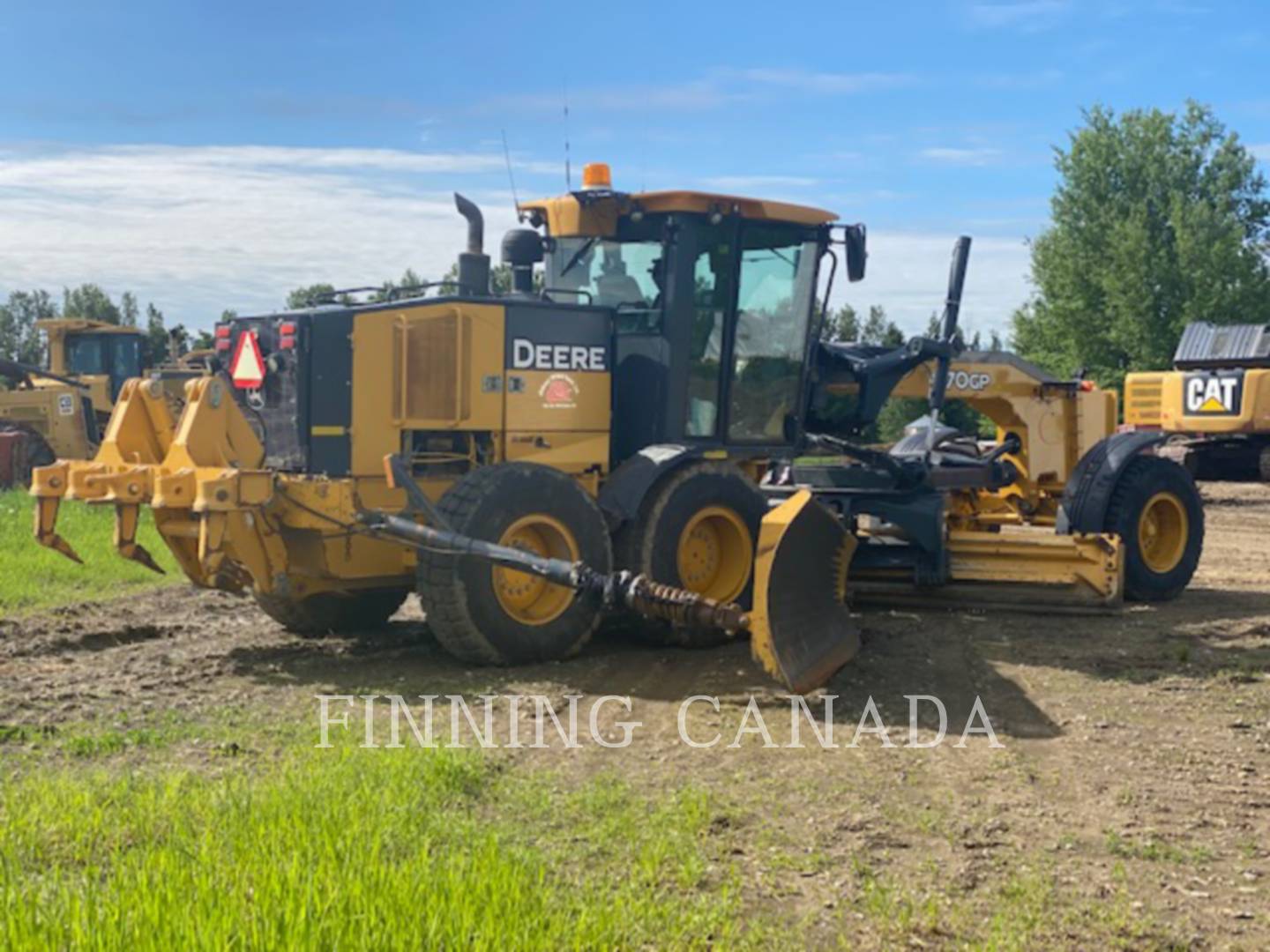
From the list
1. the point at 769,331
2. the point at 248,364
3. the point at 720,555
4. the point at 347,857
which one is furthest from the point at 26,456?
the point at 347,857

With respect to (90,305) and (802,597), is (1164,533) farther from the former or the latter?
(90,305)

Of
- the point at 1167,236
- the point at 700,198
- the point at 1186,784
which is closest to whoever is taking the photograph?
the point at 1186,784

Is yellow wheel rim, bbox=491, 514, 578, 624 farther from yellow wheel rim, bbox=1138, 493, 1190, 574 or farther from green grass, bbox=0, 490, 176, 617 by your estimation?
yellow wheel rim, bbox=1138, 493, 1190, 574

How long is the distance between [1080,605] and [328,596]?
5.16m

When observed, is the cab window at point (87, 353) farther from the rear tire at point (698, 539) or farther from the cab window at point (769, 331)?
the rear tire at point (698, 539)

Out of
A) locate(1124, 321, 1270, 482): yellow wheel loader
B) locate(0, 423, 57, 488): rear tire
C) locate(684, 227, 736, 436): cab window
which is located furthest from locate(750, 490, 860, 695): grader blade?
locate(1124, 321, 1270, 482): yellow wheel loader

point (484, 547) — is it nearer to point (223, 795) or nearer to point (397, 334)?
point (397, 334)

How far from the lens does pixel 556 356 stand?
8.95 meters

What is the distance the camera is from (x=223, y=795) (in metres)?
4.96

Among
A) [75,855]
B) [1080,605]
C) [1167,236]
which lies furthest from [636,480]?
[1167,236]

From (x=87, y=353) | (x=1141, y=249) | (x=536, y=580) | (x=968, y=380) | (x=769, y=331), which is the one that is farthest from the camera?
(x=1141, y=249)

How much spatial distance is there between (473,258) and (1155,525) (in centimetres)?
591

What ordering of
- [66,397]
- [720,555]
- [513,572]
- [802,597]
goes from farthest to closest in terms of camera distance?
1. [66,397]
2. [720,555]
3. [513,572]
4. [802,597]

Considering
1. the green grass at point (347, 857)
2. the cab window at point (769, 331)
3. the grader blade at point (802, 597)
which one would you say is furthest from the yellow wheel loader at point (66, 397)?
the green grass at point (347, 857)
